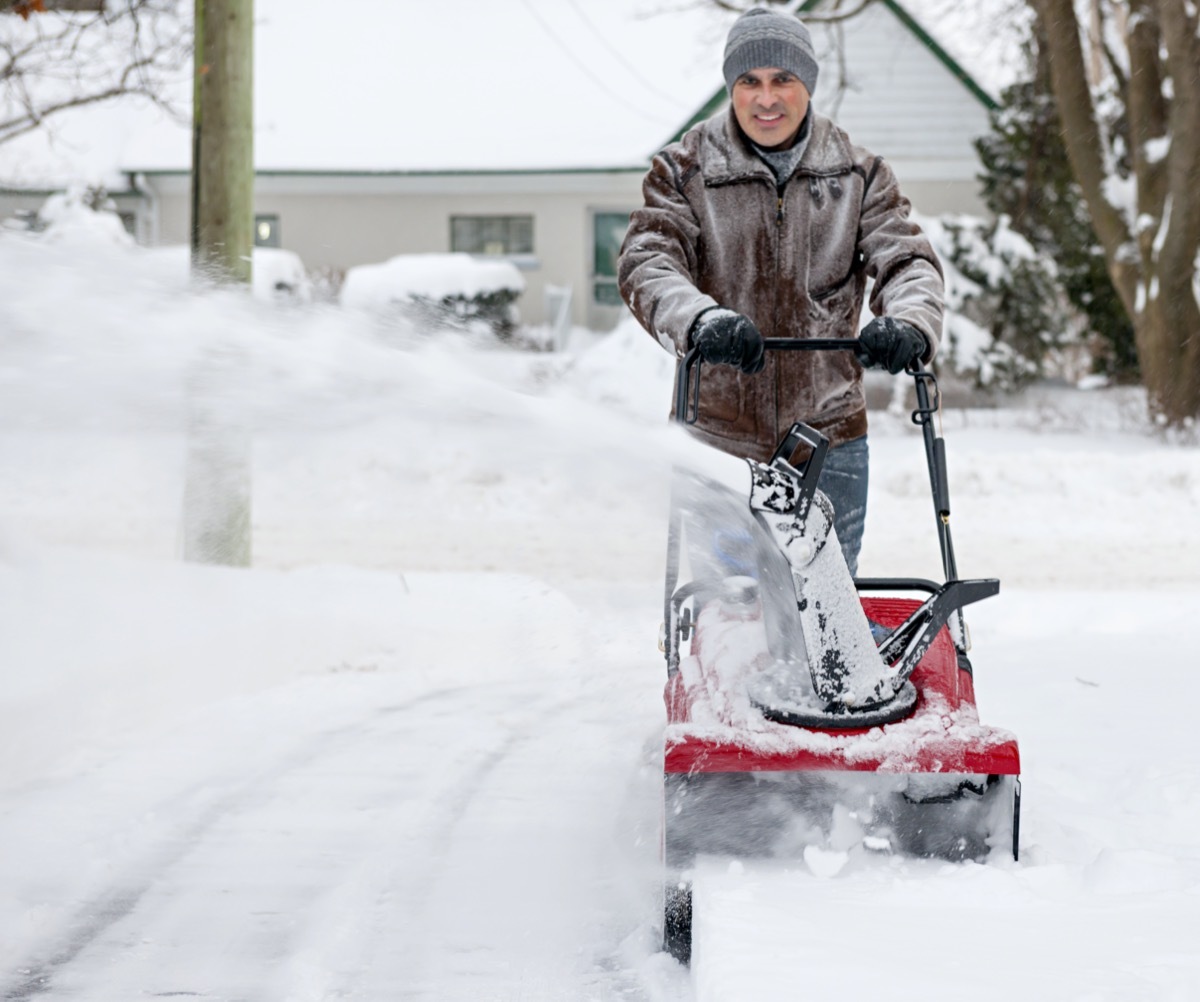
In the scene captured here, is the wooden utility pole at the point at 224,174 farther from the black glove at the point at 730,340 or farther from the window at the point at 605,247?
the window at the point at 605,247

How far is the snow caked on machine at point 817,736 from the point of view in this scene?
8.09 feet

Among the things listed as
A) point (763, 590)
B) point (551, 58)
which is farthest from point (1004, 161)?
point (763, 590)

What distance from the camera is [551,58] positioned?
24703 mm

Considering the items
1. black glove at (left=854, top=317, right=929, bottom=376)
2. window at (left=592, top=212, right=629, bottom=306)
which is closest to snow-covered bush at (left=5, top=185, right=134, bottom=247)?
window at (left=592, top=212, right=629, bottom=306)

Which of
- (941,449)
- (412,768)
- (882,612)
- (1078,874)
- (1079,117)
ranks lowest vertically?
(412,768)

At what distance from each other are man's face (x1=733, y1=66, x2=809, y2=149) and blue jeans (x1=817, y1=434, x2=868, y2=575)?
81cm

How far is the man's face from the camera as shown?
336cm

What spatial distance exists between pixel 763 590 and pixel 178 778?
203 cm

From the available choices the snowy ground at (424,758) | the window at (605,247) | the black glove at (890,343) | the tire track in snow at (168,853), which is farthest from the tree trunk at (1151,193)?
the black glove at (890,343)

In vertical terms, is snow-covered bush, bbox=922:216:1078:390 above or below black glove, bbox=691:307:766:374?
above

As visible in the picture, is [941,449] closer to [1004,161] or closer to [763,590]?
[763,590]

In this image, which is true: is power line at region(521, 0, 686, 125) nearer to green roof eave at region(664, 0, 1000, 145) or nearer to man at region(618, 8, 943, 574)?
green roof eave at region(664, 0, 1000, 145)

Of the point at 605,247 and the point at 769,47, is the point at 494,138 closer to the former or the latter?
the point at 605,247

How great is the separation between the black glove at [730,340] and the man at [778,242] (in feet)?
1.04
